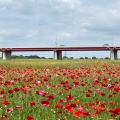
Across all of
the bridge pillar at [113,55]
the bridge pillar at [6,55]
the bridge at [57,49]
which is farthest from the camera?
the bridge pillar at [6,55]

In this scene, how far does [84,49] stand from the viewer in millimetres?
101875

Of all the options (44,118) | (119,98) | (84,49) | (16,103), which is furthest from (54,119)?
(84,49)

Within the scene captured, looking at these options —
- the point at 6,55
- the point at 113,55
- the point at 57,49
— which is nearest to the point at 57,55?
the point at 57,49

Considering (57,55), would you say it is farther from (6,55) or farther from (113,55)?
(113,55)

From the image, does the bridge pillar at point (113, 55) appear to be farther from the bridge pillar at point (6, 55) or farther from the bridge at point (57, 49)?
the bridge pillar at point (6, 55)

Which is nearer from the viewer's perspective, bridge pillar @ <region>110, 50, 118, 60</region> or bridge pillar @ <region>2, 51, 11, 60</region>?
bridge pillar @ <region>110, 50, 118, 60</region>

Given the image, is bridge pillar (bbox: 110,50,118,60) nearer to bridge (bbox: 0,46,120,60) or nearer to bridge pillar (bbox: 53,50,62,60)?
bridge (bbox: 0,46,120,60)

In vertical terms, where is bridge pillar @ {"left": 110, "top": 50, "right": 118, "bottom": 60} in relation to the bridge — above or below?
below

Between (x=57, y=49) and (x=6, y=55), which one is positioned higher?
(x=57, y=49)

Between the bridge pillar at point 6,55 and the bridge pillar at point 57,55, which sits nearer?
the bridge pillar at point 57,55

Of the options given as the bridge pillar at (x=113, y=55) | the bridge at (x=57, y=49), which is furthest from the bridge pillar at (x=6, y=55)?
the bridge pillar at (x=113, y=55)

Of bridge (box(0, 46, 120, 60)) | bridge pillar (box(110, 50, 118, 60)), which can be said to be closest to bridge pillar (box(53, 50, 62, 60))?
bridge (box(0, 46, 120, 60))

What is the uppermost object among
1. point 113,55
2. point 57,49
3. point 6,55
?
point 57,49

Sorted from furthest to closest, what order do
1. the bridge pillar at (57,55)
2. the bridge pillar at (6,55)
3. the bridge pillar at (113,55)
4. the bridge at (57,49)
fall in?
the bridge pillar at (6,55)
the bridge pillar at (57,55)
the bridge at (57,49)
the bridge pillar at (113,55)
